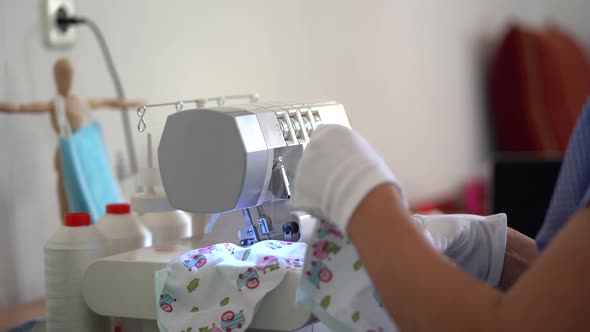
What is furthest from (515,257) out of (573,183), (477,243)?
(573,183)

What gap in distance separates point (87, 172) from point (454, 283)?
3.08 feet

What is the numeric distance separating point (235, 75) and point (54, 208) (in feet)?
2.09

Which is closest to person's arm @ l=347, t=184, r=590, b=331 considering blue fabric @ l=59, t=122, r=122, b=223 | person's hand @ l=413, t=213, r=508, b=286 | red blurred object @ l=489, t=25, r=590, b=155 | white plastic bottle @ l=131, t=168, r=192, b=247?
person's hand @ l=413, t=213, r=508, b=286

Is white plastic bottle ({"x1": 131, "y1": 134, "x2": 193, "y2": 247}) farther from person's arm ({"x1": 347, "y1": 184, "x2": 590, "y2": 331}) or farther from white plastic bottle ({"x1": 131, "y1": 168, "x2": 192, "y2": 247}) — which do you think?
person's arm ({"x1": 347, "y1": 184, "x2": 590, "y2": 331})

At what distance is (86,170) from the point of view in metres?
1.44

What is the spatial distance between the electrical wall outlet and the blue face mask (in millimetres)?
156

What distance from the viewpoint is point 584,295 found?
0.63 metres

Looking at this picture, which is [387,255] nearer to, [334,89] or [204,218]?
[204,218]

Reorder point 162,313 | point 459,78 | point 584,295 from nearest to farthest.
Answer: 1. point 584,295
2. point 162,313
3. point 459,78

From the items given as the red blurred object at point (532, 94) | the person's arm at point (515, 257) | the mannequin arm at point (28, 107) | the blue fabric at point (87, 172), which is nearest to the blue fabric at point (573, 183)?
the person's arm at point (515, 257)

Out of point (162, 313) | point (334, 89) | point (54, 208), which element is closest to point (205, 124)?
point (162, 313)

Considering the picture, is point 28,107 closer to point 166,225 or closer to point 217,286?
point 166,225

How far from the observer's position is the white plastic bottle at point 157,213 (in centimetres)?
121

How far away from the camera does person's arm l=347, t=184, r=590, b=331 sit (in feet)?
2.09
